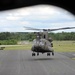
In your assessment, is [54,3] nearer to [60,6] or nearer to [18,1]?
[60,6]

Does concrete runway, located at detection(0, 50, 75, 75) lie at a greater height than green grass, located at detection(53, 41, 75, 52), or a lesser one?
lesser

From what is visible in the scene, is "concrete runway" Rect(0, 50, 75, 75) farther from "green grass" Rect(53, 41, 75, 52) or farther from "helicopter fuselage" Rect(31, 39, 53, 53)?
"green grass" Rect(53, 41, 75, 52)

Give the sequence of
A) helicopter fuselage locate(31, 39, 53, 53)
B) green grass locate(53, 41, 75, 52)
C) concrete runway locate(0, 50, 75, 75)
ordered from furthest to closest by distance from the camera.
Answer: green grass locate(53, 41, 75, 52)
helicopter fuselage locate(31, 39, 53, 53)
concrete runway locate(0, 50, 75, 75)

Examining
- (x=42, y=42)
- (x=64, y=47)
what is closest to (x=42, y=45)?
(x=42, y=42)

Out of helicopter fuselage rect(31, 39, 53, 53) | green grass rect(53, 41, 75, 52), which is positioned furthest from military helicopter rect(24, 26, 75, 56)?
green grass rect(53, 41, 75, 52)

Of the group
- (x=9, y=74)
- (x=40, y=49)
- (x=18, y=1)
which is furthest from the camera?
(x=40, y=49)

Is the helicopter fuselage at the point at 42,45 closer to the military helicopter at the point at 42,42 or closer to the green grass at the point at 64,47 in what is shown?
the military helicopter at the point at 42,42

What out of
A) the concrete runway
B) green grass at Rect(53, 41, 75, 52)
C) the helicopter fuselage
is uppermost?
the helicopter fuselage

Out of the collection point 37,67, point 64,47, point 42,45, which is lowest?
point 37,67

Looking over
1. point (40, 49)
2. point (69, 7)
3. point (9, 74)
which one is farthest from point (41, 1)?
point (40, 49)

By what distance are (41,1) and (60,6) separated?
0.45 feet

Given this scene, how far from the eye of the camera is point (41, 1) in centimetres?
199

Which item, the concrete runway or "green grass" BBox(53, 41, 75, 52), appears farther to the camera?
"green grass" BBox(53, 41, 75, 52)

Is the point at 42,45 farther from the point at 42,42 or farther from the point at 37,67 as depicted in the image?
the point at 37,67
